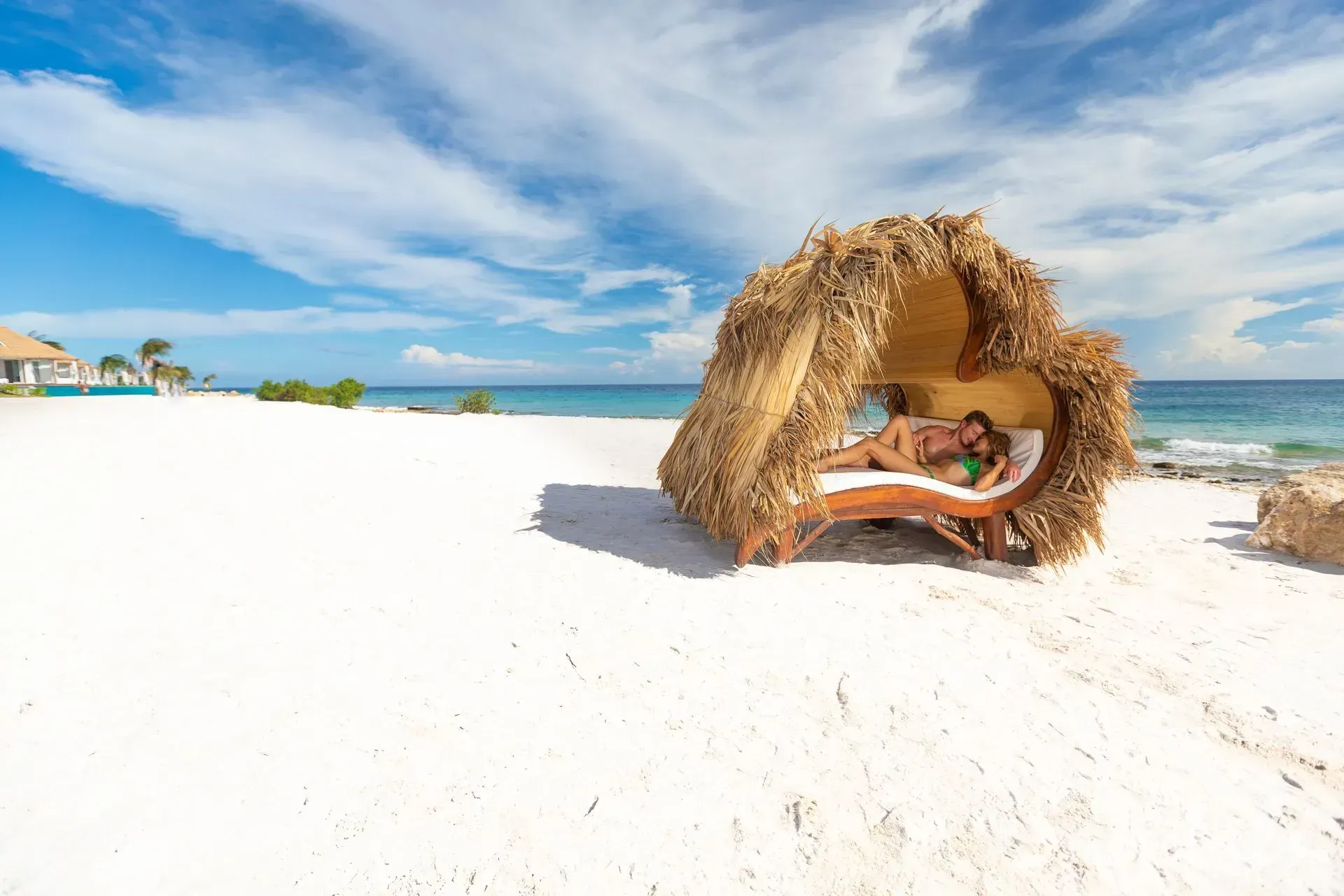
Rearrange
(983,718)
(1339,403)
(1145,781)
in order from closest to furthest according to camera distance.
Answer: (1145,781) < (983,718) < (1339,403)

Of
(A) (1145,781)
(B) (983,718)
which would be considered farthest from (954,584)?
(A) (1145,781)

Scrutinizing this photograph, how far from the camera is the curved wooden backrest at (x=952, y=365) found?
3.96m

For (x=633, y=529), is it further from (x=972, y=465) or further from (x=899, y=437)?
(x=972, y=465)

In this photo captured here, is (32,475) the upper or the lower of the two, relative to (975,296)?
lower

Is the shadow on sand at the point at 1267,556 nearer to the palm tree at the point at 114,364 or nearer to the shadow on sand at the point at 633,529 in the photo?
the shadow on sand at the point at 633,529

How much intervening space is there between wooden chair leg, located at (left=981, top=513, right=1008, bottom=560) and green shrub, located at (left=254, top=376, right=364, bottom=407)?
723 inches

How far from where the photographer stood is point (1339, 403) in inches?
1118

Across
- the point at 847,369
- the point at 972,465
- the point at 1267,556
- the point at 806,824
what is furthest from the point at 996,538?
the point at 806,824

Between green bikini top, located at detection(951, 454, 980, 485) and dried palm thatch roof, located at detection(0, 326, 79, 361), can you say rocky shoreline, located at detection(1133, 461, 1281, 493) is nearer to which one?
green bikini top, located at detection(951, 454, 980, 485)

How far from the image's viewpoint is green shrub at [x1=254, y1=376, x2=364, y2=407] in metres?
17.7

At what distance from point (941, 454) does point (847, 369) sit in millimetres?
1851

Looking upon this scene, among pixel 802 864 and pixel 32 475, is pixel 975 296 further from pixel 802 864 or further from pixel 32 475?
pixel 32 475

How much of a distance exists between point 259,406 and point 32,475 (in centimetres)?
458

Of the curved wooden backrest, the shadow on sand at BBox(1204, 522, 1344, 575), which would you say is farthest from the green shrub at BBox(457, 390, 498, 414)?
the shadow on sand at BBox(1204, 522, 1344, 575)
